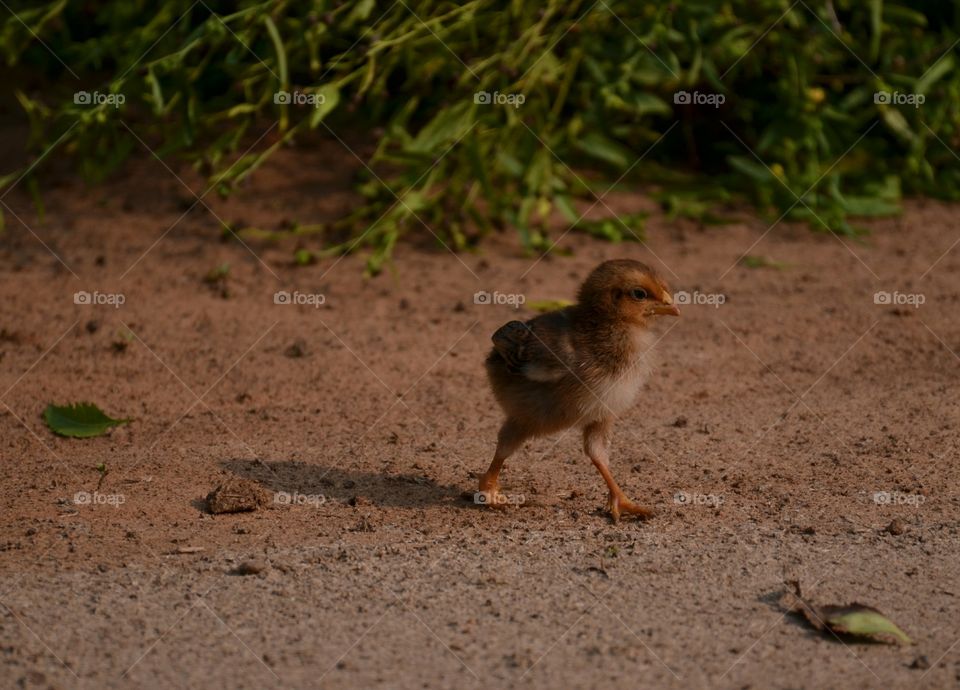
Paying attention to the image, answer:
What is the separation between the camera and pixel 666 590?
193 inches

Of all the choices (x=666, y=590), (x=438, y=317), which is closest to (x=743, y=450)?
(x=666, y=590)

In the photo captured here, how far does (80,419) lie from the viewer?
21.4 ft

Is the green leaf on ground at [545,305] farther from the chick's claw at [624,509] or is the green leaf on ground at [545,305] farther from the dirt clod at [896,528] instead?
the dirt clod at [896,528]

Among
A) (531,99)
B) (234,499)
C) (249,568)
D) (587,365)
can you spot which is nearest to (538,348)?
(587,365)

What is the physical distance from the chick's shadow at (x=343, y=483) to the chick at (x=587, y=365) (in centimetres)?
25

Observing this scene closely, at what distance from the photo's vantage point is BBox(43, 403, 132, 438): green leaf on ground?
6480 millimetres

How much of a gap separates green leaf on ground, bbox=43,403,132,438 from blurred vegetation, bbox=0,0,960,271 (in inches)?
72.2

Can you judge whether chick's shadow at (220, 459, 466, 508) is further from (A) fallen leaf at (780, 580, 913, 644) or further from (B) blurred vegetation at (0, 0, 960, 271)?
(B) blurred vegetation at (0, 0, 960, 271)

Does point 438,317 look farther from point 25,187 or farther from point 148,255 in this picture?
point 25,187

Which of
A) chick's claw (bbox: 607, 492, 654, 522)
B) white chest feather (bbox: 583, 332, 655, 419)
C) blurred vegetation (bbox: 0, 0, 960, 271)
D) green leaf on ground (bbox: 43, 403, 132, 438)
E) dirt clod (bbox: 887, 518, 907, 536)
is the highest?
blurred vegetation (bbox: 0, 0, 960, 271)

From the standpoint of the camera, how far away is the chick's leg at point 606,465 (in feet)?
18.4

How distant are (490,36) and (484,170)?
1321 millimetres

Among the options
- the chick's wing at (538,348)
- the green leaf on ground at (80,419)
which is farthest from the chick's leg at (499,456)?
A: the green leaf on ground at (80,419)

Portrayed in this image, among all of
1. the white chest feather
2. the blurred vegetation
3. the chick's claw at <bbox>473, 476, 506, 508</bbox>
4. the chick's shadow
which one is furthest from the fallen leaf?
the blurred vegetation
